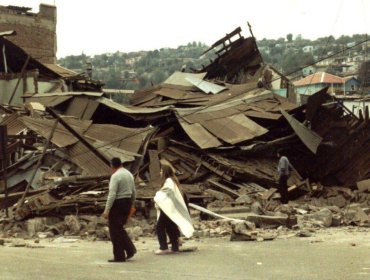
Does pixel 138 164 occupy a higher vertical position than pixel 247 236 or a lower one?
higher

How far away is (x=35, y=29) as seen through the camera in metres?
44.5

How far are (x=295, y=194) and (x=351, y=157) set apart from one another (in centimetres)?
311

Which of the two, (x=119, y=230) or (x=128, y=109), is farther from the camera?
(x=128, y=109)

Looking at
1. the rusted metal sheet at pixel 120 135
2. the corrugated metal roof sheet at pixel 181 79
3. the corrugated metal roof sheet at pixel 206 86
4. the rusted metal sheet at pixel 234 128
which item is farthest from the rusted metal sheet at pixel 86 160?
the corrugated metal roof sheet at pixel 181 79

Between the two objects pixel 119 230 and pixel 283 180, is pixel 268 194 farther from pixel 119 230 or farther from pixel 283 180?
pixel 119 230

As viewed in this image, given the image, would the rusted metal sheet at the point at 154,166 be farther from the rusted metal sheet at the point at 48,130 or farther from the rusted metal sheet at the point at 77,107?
the rusted metal sheet at the point at 77,107

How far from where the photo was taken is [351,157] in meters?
21.1

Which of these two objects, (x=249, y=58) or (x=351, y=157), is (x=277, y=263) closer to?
(x=351, y=157)

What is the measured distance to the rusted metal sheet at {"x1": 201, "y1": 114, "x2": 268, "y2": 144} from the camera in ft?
66.1

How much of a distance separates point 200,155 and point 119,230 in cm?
1117

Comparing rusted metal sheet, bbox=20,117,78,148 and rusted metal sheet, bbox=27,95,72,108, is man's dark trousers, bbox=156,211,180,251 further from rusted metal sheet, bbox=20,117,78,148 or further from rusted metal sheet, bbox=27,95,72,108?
rusted metal sheet, bbox=27,95,72,108

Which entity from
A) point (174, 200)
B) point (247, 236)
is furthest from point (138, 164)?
point (174, 200)

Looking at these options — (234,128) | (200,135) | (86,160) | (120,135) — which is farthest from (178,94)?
(86,160)

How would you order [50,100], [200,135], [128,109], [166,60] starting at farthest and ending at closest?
1. [166,60]
2. [50,100]
3. [128,109]
4. [200,135]
